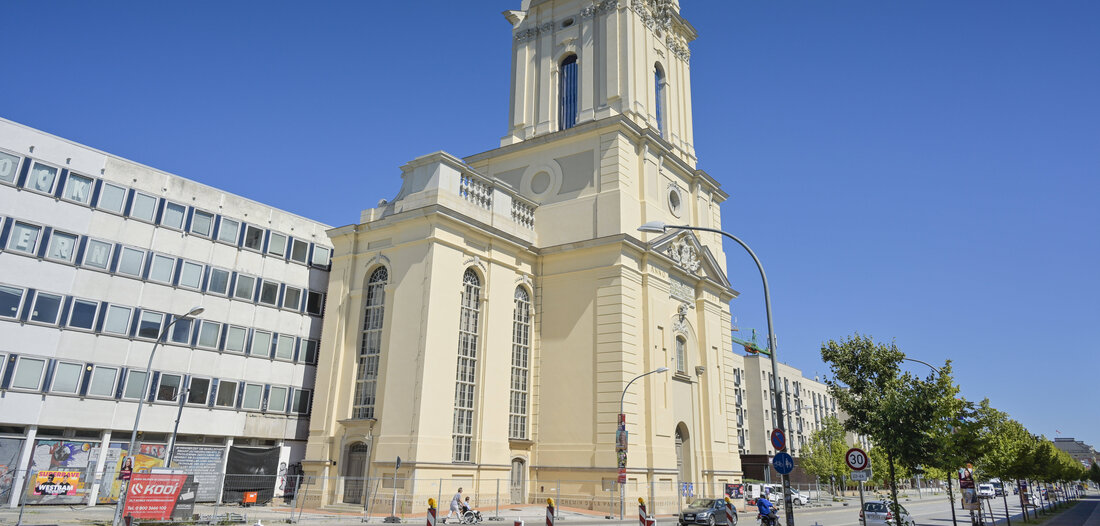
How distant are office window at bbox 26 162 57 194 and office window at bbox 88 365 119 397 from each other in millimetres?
7678

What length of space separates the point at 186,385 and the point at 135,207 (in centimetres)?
842

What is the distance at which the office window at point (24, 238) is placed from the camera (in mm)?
26438

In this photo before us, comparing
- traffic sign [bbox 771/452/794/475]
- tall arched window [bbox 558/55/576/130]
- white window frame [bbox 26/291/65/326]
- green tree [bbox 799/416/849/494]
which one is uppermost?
tall arched window [bbox 558/55/576/130]

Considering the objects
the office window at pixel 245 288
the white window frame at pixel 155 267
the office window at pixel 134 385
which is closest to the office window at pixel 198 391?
the office window at pixel 134 385

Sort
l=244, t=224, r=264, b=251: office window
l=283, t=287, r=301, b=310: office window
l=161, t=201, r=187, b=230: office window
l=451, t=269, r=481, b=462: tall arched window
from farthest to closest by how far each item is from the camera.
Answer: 1. l=283, t=287, r=301, b=310: office window
2. l=244, t=224, r=264, b=251: office window
3. l=161, t=201, r=187, b=230: office window
4. l=451, t=269, r=481, b=462: tall arched window

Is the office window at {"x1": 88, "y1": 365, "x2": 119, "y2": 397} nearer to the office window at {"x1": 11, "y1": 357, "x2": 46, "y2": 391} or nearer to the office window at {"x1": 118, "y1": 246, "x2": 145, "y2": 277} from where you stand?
the office window at {"x1": 11, "y1": 357, "x2": 46, "y2": 391}

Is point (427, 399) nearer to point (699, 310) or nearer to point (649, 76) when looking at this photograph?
point (699, 310)

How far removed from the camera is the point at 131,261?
1174 inches

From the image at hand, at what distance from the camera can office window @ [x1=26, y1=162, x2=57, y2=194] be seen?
2730cm

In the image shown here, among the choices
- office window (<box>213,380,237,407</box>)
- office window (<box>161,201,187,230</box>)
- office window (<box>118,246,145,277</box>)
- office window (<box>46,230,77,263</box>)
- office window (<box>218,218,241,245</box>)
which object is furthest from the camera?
office window (<box>218,218,241,245</box>)

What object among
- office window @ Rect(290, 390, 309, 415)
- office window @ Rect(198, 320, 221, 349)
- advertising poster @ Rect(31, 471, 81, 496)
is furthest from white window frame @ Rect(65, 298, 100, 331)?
office window @ Rect(290, 390, 309, 415)

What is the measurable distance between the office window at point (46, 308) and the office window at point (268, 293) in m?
8.83

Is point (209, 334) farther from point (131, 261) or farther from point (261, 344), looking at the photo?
point (131, 261)

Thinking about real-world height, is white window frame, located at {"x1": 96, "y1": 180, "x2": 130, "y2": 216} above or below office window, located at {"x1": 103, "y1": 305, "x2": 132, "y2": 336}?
above
